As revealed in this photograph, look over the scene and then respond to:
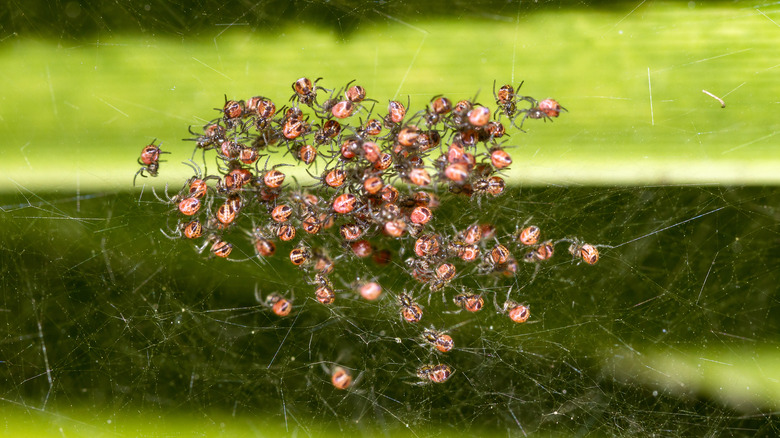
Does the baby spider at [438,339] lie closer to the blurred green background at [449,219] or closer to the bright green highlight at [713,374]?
the blurred green background at [449,219]

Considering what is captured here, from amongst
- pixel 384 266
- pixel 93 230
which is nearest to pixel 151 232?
pixel 93 230

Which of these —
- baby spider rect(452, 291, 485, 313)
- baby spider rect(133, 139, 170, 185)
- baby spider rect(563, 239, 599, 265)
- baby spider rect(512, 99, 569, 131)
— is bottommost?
baby spider rect(452, 291, 485, 313)

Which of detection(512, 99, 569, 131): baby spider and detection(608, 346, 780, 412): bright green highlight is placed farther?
detection(608, 346, 780, 412): bright green highlight

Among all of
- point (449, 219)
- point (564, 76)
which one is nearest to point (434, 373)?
point (449, 219)

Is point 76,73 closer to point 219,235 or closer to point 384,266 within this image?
point 219,235

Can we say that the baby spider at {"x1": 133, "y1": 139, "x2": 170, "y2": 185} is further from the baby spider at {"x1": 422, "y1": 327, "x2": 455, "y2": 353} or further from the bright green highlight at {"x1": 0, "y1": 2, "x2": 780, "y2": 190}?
the baby spider at {"x1": 422, "y1": 327, "x2": 455, "y2": 353}

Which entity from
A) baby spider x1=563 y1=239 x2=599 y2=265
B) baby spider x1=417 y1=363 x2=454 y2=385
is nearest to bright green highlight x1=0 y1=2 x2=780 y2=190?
baby spider x1=563 y1=239 x2=599 y2=265

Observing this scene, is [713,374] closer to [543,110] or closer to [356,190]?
[543,110]
